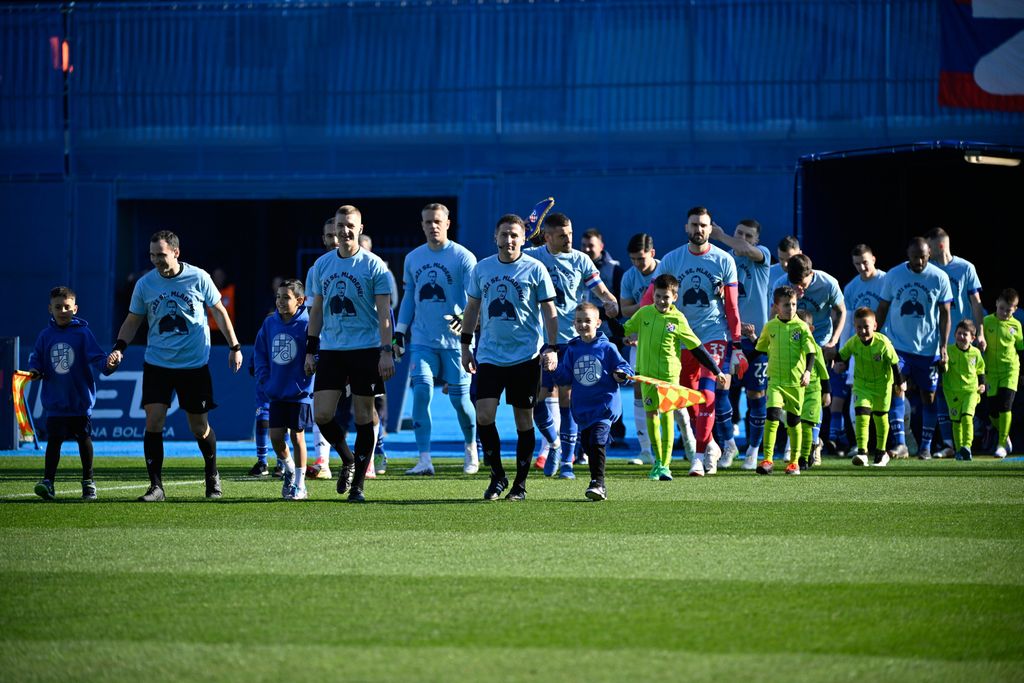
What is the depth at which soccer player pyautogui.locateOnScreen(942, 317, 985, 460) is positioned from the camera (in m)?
14.8

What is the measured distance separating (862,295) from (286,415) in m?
7.05

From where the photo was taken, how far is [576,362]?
418 inches

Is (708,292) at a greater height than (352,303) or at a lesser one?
greater

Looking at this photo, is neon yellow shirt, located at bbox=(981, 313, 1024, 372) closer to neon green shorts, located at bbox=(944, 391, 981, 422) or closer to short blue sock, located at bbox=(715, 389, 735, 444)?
neon green shorts, located at bbox=(944, 391, 981, 422)

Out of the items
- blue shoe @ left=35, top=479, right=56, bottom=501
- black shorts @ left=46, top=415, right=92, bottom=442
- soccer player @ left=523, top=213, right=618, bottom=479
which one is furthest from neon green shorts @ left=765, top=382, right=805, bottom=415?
blue shoe @ left=35, top=479, right=56, bottom=501

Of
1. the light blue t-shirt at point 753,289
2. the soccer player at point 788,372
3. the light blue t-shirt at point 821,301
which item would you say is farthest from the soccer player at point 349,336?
the light blue t-shirt at point 821,301

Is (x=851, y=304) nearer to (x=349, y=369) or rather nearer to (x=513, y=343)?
(x=513, y=343)

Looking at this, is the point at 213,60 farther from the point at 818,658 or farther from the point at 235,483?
the point at 818,658

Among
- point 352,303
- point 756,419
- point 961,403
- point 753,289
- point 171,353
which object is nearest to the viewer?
point 352,303

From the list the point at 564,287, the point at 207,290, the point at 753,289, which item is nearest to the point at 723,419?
the point at 753,289

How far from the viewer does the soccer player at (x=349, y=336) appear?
1041 centimetres

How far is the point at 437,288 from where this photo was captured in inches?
512

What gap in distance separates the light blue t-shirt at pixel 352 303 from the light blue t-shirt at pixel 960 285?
727 centimetres

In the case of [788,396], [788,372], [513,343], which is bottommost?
[788,396]
